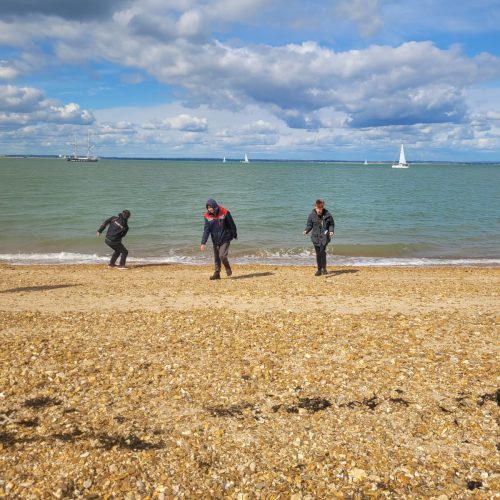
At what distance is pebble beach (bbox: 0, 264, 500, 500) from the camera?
4152 mm

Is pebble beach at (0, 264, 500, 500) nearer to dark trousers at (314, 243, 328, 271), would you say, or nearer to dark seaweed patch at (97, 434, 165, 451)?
dark seaweed patch at (97, 434, 165, 451)

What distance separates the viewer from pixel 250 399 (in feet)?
18.5

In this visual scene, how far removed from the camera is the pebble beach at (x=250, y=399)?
415cm

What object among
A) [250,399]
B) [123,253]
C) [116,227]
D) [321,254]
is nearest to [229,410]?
[250,399]

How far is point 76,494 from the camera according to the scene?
12.9 ft

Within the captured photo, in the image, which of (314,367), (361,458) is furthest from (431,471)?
(314,367)

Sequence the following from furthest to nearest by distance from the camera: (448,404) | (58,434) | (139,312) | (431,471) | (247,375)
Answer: (139,312) < (247,375) < (448,404) < (58,434) < (431,471)

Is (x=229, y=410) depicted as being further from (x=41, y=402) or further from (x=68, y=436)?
(x=41, y=402)

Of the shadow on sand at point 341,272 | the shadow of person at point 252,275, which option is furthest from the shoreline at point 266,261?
the shadow of person at point 252,275

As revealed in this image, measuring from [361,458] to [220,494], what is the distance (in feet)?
4.65

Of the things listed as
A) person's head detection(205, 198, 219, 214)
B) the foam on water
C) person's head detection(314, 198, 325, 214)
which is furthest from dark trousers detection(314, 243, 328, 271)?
the foam on water

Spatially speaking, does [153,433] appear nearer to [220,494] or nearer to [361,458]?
[220,494]

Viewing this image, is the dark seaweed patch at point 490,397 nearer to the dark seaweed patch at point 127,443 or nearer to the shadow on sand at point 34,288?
the dark seaweed patch at point 127,443

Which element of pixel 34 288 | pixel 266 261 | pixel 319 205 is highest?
pixel 319 205
